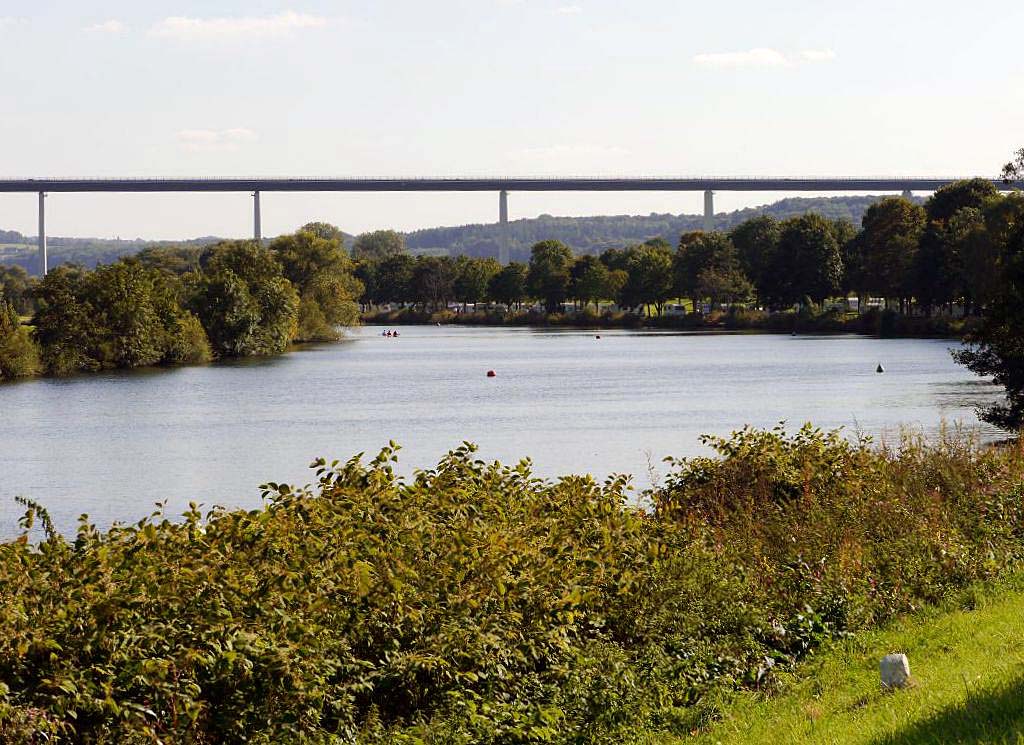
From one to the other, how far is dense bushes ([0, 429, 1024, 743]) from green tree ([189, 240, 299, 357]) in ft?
295

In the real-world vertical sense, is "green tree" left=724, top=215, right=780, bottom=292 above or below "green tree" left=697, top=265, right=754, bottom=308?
above

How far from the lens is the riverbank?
114 metres

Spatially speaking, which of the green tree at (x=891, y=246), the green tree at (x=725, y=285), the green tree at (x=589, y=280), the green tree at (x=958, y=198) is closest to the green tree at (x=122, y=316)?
the green tree at (x=891, y=246)

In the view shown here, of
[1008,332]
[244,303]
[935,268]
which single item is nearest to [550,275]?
[935,268]

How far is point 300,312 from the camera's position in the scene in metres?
131

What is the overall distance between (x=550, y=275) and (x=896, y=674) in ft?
582

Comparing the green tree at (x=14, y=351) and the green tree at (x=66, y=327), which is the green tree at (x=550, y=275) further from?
the green tree at (x=14, y=351)

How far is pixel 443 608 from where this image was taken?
11.8 meters

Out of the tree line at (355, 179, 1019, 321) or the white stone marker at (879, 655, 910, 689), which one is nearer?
the white stone marker at (879, 655, 910, 689)

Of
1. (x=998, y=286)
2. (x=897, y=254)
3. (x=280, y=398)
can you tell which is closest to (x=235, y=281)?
(x=280, y=398)

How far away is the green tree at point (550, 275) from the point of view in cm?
18662

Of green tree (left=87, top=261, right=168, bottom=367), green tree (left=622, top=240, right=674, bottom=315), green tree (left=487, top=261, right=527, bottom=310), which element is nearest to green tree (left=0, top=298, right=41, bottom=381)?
green tree (left=87, top=261, right=168, bottom=367)

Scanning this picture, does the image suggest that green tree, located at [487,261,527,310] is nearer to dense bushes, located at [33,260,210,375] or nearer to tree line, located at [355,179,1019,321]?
tree line, located at [355,179,1019,321]

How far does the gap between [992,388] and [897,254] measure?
205ft
